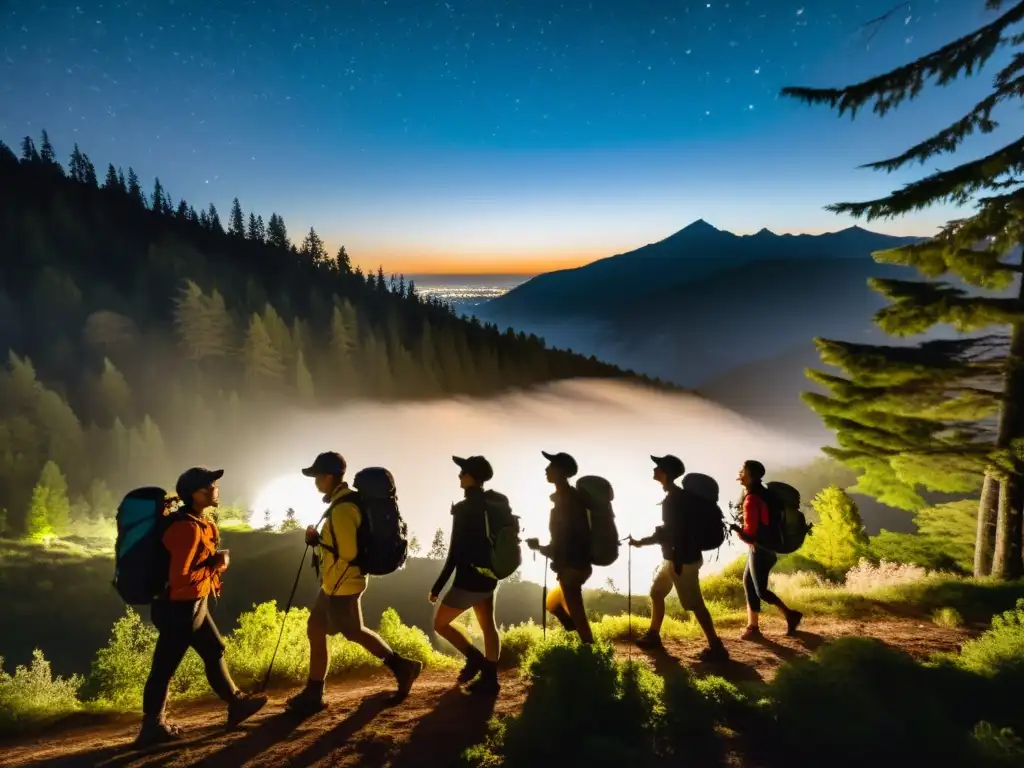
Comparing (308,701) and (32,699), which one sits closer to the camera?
(308,701)

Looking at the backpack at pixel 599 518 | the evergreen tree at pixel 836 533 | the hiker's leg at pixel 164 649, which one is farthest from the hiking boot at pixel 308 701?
the evergreen tree at pixel 836 533

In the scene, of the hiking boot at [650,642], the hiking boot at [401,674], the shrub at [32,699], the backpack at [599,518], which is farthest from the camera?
the hiking boot at [650,642]

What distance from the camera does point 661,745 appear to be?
4.47 meters

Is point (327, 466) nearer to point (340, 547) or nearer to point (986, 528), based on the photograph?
point (340, 547)

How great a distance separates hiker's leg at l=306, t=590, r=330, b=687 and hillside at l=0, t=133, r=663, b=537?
6479 centimetres

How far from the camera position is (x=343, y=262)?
15425 centimetres

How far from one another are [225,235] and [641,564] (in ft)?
471

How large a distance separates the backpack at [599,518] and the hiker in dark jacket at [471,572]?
1033 millimetres

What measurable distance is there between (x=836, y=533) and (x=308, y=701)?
21.7 meters

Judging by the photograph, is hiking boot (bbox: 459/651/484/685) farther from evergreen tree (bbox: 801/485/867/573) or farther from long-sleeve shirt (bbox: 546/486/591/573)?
evergreen tree (bbox: 801/485/867/573)

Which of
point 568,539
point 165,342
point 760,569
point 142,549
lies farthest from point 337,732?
point 165,342

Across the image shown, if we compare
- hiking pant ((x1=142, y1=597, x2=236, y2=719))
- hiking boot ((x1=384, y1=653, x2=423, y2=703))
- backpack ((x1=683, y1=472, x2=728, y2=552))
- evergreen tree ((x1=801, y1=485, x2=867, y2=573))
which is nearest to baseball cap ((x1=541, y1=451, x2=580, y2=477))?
backpack ((x1=683, y1=472, x2=728, y2=552))

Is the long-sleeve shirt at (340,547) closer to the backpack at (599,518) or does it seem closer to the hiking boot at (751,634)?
the backpack at (599,518)

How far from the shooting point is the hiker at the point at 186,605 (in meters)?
4.85
